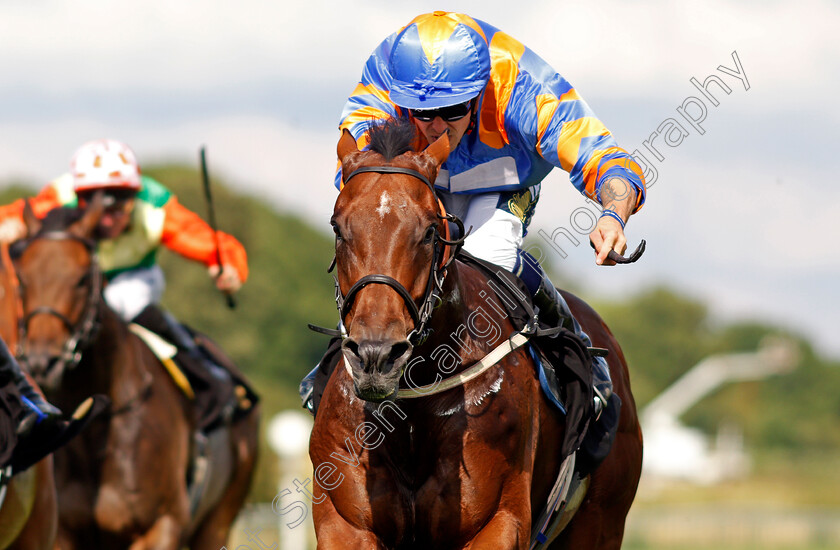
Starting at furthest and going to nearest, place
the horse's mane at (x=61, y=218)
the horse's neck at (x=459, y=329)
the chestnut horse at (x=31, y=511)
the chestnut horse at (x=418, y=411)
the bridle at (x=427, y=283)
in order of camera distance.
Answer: the horse's mane at (x=61, y=218) → the chestnut horse at (x=31, y=511) → the horse's neck at (x=459, y=329) → the chestnut horse at (x=418, y=411) → the bridle at (x=427, y=283)

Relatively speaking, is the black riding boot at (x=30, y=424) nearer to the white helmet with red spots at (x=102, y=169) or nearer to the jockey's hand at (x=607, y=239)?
the white helmet with red spots at (x=102, y=169)

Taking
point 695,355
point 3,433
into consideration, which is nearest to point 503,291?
point 3,433

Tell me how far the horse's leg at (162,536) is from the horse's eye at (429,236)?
14.3ft

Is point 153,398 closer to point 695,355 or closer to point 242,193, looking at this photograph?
point 242,193

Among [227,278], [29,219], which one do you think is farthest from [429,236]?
[227,278]

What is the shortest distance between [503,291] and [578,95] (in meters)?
0.91

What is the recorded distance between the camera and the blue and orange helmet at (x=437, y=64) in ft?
15.7

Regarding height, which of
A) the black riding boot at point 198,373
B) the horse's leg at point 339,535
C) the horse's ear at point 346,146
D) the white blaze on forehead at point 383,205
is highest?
the white blaze on forehead at point 383,205

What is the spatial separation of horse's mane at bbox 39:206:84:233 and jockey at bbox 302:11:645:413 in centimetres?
329

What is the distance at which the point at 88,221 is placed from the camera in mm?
7984

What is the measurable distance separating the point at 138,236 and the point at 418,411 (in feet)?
18.0

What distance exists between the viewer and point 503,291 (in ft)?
16.8

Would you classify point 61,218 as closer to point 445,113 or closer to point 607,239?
point 445,113

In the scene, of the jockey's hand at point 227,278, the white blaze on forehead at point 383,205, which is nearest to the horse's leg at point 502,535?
the white blaze on forehead at point 383,205
